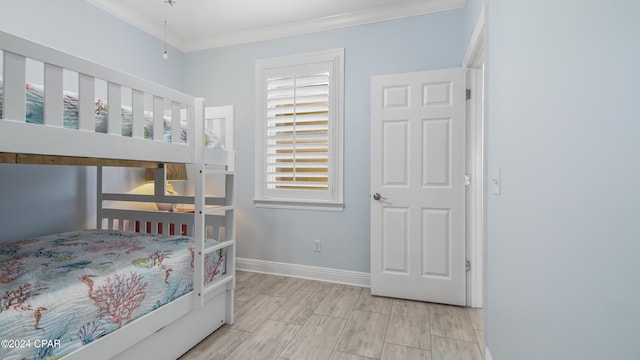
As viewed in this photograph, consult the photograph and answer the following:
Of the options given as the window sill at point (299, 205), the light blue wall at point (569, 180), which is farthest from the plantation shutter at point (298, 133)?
the light blue wall at point (569, 180)

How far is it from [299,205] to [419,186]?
1233 millimetres

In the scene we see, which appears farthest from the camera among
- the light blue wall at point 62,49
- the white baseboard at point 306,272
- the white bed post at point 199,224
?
the white baseboard at point 306,272

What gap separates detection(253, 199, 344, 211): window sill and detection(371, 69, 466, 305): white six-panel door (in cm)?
45

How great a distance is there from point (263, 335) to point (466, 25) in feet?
9.64

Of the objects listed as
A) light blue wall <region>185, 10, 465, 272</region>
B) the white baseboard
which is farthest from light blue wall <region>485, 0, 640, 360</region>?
the white baseboard

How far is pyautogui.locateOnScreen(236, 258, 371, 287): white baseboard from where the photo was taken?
9.60 feet

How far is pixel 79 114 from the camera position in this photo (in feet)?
3.97

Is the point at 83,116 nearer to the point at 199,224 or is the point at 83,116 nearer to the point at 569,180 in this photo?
the point at 199,224

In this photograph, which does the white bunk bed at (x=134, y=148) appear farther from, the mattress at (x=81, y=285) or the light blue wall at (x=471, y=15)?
the light blue wall at (x=471, y=15)

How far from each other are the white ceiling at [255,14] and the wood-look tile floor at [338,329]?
2.63 m

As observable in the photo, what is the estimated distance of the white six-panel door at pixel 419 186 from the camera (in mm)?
2486

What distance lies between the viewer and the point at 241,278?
10.1 feet

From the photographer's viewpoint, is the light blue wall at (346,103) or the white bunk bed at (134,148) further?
the light blue wall at (346,103)

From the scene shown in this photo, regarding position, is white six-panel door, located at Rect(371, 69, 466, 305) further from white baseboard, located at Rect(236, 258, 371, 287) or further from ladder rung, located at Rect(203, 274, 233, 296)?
ladder rung, located at Rect(203, 274, 233, 296)
